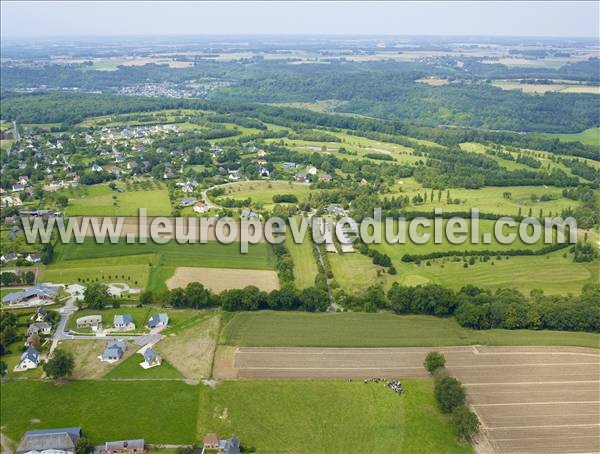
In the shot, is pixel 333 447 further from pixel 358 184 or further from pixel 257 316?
pixel 358 184

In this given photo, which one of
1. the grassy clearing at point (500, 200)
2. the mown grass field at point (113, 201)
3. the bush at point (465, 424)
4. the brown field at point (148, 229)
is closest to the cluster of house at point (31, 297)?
the brown field at point (148, 229)

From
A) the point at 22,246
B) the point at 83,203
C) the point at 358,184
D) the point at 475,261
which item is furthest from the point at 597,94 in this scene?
the point at 22,246

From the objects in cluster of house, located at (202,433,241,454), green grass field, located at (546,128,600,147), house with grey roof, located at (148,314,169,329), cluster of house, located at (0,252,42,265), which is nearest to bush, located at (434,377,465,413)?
cluster of house, located at (202,433,241,454)

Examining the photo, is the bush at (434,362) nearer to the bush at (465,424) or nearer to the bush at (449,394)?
the bush at (449,394)

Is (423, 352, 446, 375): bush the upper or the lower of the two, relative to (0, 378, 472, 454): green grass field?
upper

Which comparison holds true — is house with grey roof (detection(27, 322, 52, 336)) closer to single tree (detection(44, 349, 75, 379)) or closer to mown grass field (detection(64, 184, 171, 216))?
single tree (detection(44, 349, 75, 379))
